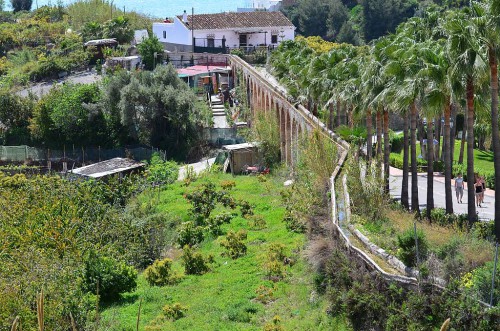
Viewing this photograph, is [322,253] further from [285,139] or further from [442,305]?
[285,139]

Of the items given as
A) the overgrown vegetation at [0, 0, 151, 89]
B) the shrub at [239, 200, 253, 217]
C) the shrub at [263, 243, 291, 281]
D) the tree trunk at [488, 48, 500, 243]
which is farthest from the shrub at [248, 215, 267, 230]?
the overgrown vegetation at [0, 0, 151, 89]

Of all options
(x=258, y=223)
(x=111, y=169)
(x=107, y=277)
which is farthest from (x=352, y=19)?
(x=107, y=277)

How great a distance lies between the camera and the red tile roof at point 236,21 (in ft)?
244

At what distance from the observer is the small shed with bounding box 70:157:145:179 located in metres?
41.5

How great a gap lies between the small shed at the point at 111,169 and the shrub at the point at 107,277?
1665 cm

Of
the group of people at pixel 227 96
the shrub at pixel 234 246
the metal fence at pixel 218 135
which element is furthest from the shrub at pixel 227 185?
the group of people at pixel 227 96

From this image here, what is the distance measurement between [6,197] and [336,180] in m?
12.7

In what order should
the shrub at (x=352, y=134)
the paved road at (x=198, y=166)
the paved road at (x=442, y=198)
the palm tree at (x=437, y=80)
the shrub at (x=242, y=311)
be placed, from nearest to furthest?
the shrub at (x=242, y=311) → the palm tree at (x=437, y=80) → the paved road at (x=442, y=198) → the shrub at (x=352, y=134) → the paved road at (x=198, y=166)

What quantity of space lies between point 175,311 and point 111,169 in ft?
73.2

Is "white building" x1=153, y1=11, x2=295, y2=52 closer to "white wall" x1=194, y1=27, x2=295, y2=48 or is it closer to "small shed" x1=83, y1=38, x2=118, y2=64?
"white wall" x1=194, y1=27, x2=295, y2=48

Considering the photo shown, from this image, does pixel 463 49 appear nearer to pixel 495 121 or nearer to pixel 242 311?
pixel 495 121

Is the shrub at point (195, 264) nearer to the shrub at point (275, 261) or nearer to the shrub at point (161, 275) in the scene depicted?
the shrub at point (161, 275)

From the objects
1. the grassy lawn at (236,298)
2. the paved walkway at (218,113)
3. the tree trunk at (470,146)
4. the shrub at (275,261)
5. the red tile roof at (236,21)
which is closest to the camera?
the grassy lawn at (236,298)

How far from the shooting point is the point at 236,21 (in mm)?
75188
